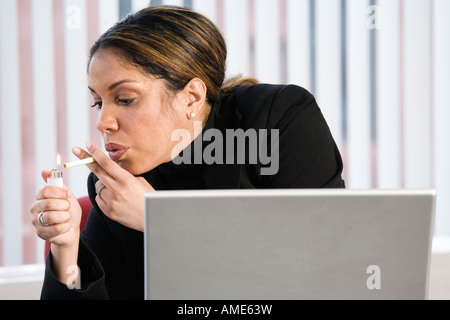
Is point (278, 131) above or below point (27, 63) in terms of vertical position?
below

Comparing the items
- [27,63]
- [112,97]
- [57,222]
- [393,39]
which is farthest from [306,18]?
[57,222]

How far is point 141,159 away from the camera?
1.21m

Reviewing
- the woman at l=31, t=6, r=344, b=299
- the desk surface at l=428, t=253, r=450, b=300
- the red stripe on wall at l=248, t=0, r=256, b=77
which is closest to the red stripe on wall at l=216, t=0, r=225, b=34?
the red stripe on wall at l=248, t=0, r=256, b=77

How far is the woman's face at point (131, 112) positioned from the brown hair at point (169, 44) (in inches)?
1.1

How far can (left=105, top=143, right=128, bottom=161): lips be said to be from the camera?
1.19 m

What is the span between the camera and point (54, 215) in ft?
3.13

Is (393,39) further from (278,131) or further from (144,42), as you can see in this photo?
(144,42)

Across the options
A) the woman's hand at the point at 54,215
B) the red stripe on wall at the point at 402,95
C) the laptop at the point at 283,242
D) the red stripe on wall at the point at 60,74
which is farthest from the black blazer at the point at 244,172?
the red stripe on wall at the point at 402,95

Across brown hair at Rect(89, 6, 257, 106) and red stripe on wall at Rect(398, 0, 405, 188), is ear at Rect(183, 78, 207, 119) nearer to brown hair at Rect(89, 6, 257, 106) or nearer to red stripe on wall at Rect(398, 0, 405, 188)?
brown hair at Rect(89, 6, 257, 106)

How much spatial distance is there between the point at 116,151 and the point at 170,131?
125 mm

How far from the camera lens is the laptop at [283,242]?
2.02 feet

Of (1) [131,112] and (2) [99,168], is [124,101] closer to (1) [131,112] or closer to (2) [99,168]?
(1) [131,112]

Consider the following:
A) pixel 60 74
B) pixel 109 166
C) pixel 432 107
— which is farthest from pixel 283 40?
pixel 109 166

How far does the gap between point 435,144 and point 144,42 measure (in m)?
1.85
